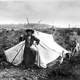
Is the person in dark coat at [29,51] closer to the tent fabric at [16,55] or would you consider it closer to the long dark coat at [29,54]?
the long dark coat at [29,54]

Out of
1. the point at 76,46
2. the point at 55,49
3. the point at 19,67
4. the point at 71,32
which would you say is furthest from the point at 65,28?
the point at 19,67

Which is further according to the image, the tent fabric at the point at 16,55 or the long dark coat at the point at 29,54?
the tent fabric at the point at 16,55

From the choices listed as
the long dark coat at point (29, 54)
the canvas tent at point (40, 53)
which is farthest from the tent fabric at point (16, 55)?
the long dark coat at point (29, 54)

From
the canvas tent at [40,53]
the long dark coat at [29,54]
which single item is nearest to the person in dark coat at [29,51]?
the long dark coat at [29,54]

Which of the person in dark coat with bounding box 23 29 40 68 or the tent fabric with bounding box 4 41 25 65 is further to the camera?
the tent fabric with bounding box 4 41 25 65

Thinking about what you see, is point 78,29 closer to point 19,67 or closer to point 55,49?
point 55,49

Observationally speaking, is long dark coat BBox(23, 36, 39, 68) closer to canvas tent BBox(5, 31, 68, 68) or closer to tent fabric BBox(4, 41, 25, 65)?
canvas tent BBox(5, 31, 68, 68)

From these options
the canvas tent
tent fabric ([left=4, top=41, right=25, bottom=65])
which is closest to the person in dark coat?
the canvas tent

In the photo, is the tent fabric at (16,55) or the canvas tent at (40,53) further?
the tent fabric at (16,55)

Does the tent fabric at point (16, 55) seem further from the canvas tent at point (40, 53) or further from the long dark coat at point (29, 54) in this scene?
the long dark coat at point (29, 54)

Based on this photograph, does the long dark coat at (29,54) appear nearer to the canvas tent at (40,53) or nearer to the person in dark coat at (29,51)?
the person in dark coat at (29,51)

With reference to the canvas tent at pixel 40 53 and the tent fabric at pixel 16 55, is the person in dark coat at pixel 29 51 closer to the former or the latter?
the canvas tent at pixel 40 53

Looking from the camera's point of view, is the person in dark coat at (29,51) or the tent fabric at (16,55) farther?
the tent fabric at (16,55)

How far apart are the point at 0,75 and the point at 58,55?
108 inches
